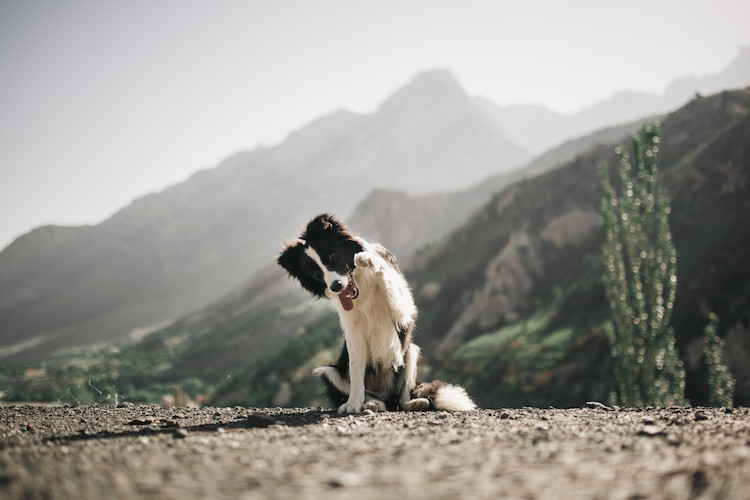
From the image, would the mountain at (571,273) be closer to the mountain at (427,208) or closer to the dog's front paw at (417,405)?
the dog's front paw at (417,405)

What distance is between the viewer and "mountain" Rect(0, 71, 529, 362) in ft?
277

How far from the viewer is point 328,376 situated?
6215 millimetres

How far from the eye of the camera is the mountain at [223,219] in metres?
84.4

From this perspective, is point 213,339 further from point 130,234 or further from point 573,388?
point 130,234

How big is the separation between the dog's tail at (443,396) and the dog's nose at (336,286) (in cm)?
195

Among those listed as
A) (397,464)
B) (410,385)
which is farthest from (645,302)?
(397,464)

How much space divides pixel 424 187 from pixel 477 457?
127140 millimetres

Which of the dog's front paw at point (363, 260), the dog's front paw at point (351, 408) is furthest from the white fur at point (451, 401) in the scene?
the dog's front paw at point (363, 260)

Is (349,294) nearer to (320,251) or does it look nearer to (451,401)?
(320,251)

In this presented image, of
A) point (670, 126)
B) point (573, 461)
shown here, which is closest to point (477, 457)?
point (573, 461)

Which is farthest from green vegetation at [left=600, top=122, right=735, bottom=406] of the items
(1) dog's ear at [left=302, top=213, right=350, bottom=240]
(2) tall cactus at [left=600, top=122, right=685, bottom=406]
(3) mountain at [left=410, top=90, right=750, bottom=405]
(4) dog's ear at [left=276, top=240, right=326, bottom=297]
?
(4) dog's ear at [left=276, top=240, right=326, bottom=297]

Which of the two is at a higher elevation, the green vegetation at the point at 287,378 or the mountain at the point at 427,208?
the mountain at the point at 427,208

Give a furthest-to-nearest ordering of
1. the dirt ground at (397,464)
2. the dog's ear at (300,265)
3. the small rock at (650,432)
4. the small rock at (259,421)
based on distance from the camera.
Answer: the dog's ear at (300,265) < the small rock at (259,421) < the small rock at (650,432) < the dirt ground at (397,464)

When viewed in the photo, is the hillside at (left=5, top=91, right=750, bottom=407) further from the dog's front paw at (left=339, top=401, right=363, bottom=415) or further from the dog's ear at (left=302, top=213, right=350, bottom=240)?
the dog's ear at (left=302, top=213, right=350, bottom=240)
